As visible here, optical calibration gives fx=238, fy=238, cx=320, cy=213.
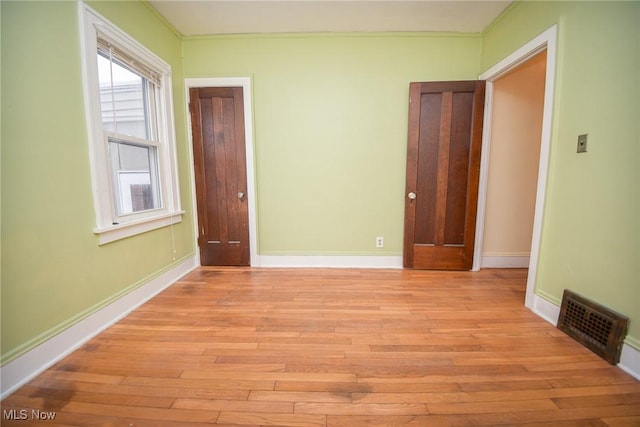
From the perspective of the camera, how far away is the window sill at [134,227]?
5.83 feet

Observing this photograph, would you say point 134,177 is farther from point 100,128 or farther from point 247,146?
point 247,146

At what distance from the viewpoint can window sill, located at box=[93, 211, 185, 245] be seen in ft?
5.83

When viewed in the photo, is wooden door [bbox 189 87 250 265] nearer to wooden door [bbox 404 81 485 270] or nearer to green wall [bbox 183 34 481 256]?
green wall [bbox 183 34 481 256]

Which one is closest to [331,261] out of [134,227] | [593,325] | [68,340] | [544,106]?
[134,227]

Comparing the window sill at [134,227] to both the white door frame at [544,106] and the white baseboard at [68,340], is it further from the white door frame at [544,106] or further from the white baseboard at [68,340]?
the white door frame at [544,106]

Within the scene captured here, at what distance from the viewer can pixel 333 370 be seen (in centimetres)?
137

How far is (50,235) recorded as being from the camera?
1438 mm

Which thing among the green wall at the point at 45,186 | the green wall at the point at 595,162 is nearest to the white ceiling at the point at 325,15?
the green wall at the point at 595,162

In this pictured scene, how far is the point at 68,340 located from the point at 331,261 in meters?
2.33

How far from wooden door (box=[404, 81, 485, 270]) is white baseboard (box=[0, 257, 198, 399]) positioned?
2.78 metres

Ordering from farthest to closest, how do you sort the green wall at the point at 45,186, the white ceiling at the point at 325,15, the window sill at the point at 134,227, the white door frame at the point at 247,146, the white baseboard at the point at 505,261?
the white baseboard at the point at 505,261 → the white door frame at the point at 247,146 → the white ceiling at the point at 325,15 → the window sill at the point at 134,227 → the green wall at the point at 45,186

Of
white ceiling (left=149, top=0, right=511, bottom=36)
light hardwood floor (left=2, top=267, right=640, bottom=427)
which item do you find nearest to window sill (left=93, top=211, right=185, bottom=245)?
light hardwood floor (left=2, top=267, right=640, bottom=427)

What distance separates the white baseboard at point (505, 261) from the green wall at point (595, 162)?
3.33ft

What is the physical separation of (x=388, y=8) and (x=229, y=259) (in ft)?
10.6
